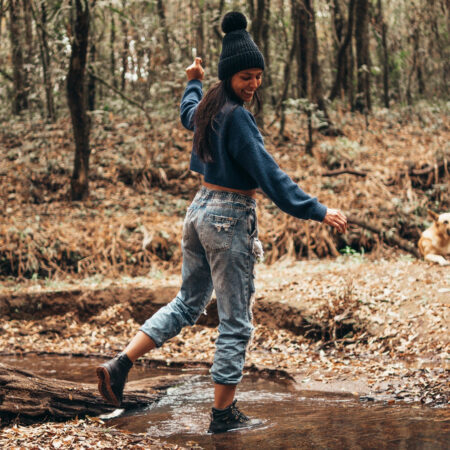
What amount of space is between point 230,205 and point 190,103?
0.86 m

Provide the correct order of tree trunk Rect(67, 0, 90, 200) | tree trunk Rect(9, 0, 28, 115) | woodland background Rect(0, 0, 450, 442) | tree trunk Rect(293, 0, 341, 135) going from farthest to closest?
tree trunk Rect(9, 0, 28, 115) → tree trunk Rect(293, 0, 341, 135) → tree trunk Rect(67, 0, 90, 200) → woodland background Rect(0, 0, 450, 442)

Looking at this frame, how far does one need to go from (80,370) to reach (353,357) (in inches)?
97.8

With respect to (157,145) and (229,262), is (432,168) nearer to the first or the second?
(157,145)

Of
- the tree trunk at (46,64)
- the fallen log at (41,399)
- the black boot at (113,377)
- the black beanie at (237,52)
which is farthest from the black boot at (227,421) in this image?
the tree trunk at (46,64)

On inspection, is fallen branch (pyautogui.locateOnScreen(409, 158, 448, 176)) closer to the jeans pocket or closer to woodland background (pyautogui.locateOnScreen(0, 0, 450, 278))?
woodland background (pyautogui.locateOnScreen(0, 0, 450, 278))

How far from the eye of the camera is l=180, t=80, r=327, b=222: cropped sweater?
2.94 meters

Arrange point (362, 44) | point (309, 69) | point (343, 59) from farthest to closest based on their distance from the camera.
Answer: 1. point (362, 44)
2. point (343, 59)
3. point (309, 69)

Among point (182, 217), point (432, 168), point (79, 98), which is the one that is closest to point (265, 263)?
point (182, 217)

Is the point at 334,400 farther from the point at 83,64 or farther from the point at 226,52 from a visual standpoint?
the point at 83,64

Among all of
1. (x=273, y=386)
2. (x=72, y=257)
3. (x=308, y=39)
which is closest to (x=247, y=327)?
(x=273, y=386)

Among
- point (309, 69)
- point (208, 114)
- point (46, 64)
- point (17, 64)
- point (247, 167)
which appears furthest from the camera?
point (17, 64)

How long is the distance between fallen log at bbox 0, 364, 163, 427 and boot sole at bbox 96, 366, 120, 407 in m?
0.29

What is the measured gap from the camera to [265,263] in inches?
352

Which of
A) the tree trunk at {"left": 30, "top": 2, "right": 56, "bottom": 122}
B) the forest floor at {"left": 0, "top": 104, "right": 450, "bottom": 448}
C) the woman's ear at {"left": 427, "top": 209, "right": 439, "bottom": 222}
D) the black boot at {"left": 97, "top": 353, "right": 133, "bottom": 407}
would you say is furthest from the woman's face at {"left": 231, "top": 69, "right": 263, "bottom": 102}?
the tree trunk at {"left": 30, "top": 2, "right": 56, "bottom": 122}
